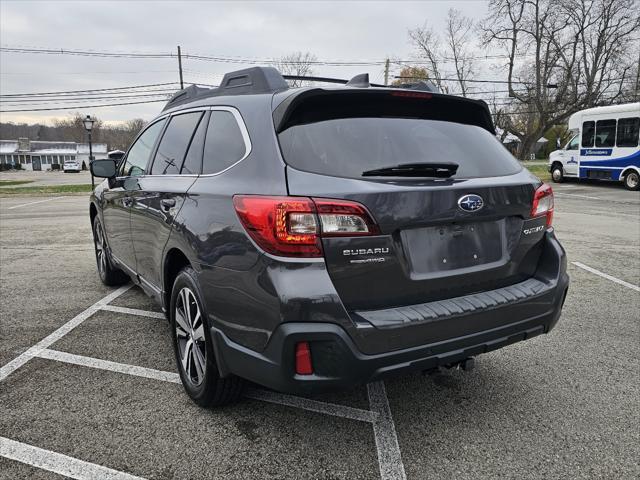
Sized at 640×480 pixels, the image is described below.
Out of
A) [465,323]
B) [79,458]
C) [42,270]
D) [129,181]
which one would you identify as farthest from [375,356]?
[42,270]

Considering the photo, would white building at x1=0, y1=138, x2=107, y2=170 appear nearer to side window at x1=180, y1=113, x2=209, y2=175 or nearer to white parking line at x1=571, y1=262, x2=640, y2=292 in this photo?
white parking line at x1=571, y1=262, x2=640, y2=292

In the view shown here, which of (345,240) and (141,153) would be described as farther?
(141,153)

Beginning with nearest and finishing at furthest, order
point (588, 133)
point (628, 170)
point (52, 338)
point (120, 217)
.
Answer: point (52, 338) → point (120, 217) → point (628, 170) → point (588, 133)

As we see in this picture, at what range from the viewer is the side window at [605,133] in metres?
18.9

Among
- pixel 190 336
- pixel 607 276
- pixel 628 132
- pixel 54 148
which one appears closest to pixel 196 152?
pixel 190 336

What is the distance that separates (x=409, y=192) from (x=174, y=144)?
1.90m

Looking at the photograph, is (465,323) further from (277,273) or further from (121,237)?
(121,237)

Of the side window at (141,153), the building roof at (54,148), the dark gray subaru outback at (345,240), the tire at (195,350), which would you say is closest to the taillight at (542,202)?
the dark gray subaru outback at (345,240)

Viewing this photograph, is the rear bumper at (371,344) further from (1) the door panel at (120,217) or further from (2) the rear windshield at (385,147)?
(1) the door panel at (120,217)

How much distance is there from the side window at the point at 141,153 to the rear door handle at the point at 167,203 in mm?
821

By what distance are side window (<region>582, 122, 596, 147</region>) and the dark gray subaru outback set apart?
65.3 feet

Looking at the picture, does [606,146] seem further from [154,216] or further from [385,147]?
[154,216]

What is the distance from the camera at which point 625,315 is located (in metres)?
4.36

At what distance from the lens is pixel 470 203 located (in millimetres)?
2305
